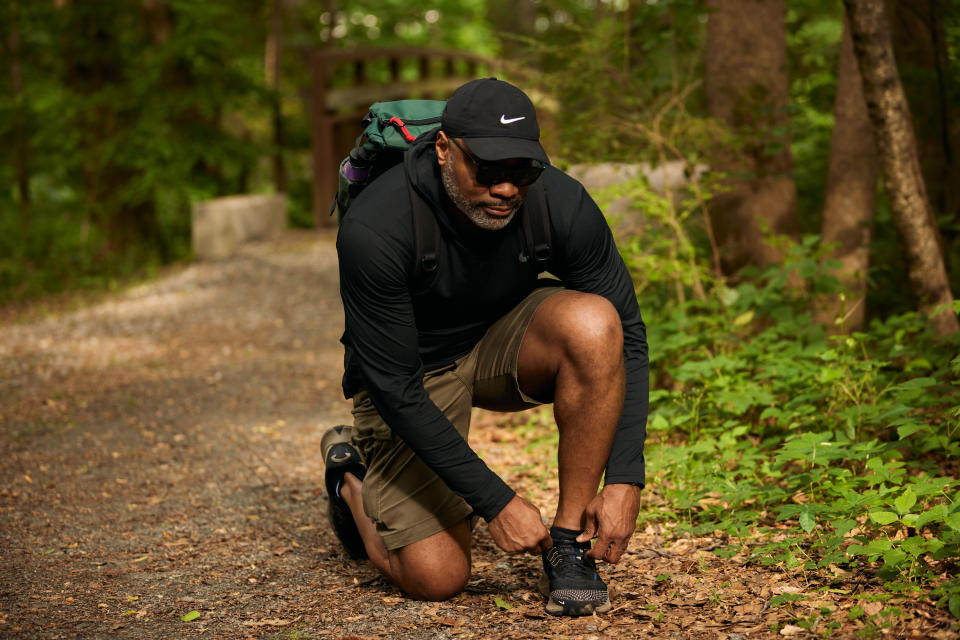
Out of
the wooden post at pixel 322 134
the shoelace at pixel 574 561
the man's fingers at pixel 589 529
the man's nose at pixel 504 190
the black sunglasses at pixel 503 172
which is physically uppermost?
the wooden post at pixel 322 134

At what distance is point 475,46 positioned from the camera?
19.7 meters

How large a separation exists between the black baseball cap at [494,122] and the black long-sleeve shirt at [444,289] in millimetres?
211

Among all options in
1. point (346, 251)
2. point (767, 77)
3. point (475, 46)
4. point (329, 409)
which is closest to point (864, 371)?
point (767, 77)

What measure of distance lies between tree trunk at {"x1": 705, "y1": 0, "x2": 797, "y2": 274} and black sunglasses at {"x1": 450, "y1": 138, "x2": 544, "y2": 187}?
291 cm

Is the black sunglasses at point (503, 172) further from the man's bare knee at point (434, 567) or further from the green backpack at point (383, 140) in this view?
the man's bare knee at point (434, 567)

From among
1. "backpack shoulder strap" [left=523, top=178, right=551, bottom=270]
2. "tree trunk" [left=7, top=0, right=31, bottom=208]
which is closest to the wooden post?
"tree trunk" [left=7, top=0, right=31, bottom=208]

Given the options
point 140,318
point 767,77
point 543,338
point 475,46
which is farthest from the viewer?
point 475,46

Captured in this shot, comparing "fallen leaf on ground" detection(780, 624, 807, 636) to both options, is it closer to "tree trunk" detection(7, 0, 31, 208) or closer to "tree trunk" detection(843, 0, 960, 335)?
"tree trunk" detection(843, 0, 960, 335)

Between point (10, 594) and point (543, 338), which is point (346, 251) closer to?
point (543, 338)

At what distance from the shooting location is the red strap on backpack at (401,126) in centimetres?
285

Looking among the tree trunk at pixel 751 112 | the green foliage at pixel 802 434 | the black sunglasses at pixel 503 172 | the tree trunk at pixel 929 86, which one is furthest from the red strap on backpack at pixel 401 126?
the tree trunk at pixel 929 86

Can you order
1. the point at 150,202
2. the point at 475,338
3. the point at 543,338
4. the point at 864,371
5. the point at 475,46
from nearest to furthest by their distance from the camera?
the point at 543,338 → the point at 475,338 → the point at 864,371 → the point at 150,202 → the point at 475,46

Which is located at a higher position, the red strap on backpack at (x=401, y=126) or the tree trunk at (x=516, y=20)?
the tree trunk at (x=516, y=20)

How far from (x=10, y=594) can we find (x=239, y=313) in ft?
18.0
